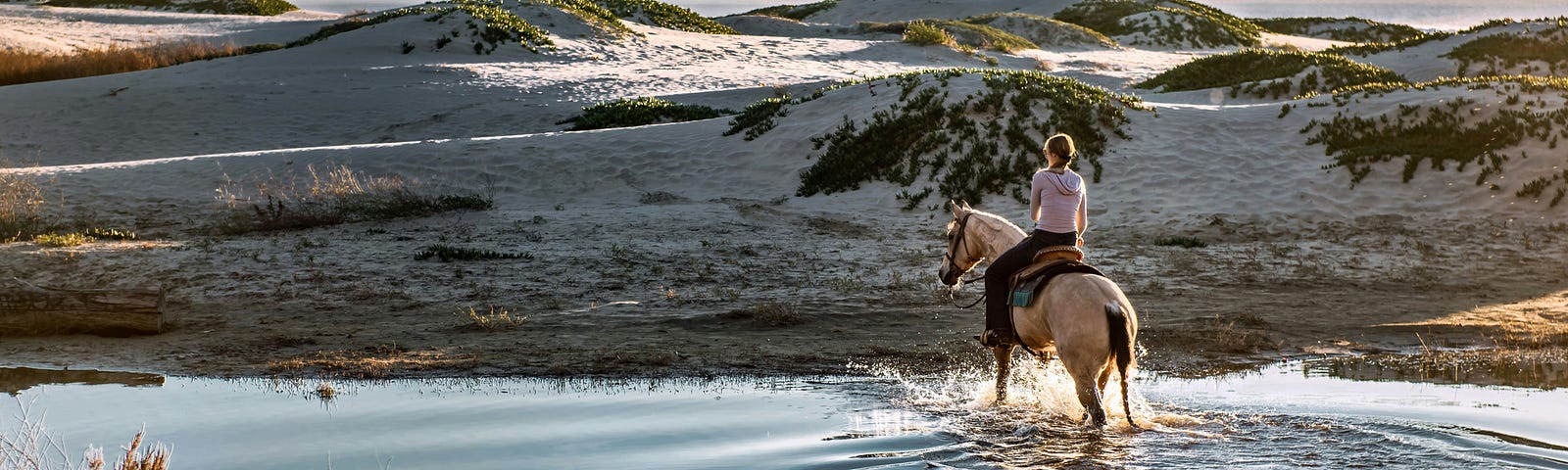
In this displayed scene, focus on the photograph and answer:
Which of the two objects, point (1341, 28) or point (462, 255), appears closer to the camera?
point (462, 255)

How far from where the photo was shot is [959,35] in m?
55.2

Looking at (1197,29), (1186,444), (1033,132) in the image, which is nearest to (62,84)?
(1033,132)

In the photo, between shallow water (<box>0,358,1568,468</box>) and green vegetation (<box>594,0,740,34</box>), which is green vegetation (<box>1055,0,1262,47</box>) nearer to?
green vegetation (<box>594,0,740,34</box>)

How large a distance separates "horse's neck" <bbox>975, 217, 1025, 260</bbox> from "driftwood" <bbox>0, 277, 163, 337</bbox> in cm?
829

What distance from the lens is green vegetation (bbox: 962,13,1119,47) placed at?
62.0m

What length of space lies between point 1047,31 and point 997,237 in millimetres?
56317

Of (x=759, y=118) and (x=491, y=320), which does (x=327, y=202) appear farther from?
(x=759, y=118)

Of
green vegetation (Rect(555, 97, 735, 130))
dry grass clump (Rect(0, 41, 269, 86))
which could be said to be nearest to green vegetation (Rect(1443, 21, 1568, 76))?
green vegetation (Rect(555, 97, 735, 130))

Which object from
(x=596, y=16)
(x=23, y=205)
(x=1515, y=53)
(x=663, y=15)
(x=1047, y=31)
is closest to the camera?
(x=23, y=205)

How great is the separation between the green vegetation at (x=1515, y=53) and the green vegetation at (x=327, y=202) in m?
28.5

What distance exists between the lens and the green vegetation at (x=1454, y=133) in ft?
71.3

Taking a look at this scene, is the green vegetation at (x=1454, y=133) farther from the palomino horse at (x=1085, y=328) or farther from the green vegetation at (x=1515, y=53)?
the palomino horse at (x=1085, y=328)

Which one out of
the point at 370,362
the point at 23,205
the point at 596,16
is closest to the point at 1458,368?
the point at 370,362

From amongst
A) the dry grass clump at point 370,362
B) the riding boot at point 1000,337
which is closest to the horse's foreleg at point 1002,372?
the riding boot at point 1000,337
